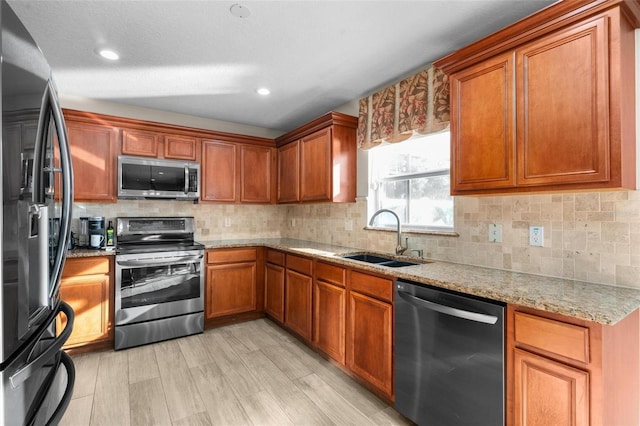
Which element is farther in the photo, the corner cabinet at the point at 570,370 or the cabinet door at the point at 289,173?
the cabinet door at the point at 289,173

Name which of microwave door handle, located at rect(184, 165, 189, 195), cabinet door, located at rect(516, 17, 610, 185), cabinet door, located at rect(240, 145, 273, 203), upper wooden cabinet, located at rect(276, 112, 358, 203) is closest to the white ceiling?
upper wooden cabinet, located at rect(276, 112, 358, 203)

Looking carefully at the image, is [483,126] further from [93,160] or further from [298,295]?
[93,160]

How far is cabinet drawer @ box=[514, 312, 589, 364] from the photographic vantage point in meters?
1.24

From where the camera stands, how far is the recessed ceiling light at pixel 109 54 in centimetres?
232

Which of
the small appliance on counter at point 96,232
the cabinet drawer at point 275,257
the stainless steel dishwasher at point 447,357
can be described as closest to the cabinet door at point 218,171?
the cabinet drawer at point 275,257

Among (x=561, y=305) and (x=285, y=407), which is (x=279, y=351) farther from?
(x=561, y=305)

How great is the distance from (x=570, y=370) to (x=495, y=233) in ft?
3.19

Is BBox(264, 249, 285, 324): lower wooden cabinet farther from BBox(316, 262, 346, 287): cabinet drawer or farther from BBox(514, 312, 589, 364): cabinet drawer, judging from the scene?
BBox(514, 312, 589, 364): cabinet drawer

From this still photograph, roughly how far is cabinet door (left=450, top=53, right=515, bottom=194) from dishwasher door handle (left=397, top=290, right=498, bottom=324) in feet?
2.36

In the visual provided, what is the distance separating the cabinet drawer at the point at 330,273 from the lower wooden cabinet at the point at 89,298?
1962mm

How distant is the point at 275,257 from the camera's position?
357 centimetres

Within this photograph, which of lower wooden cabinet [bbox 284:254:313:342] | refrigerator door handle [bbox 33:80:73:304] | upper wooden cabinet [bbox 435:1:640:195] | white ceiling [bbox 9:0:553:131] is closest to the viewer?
refrigerator door handle [bbox 33:80:73:304]

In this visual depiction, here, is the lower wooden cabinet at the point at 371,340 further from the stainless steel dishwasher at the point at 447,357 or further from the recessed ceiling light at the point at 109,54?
the recessed ceiling light at the point at 109,54

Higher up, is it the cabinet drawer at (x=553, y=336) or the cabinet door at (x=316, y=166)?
the cabinet door at (x=316, y=166)
